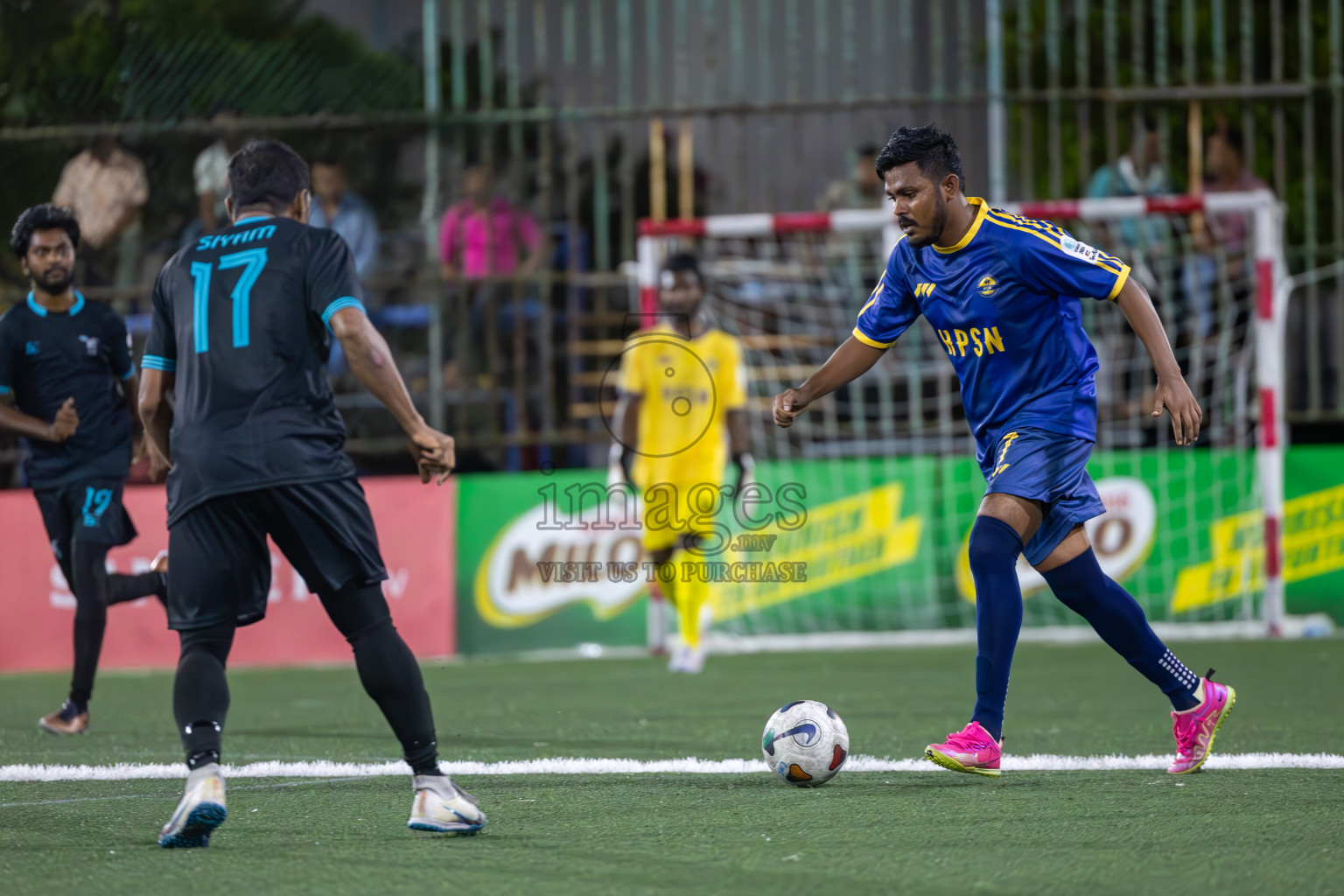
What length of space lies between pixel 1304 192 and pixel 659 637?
5.96 metres

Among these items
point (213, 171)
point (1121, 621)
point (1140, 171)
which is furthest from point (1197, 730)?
point (213, 171)

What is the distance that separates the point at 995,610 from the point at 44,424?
4.43 m

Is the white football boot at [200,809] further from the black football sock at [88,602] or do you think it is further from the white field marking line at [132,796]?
the black football sock at [88,602]

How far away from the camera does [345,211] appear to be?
1232cm

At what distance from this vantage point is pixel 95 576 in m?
7.10

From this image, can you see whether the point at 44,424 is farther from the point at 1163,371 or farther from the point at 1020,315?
the point at 1163,371

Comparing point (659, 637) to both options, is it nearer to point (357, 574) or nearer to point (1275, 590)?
point (1275, 590)

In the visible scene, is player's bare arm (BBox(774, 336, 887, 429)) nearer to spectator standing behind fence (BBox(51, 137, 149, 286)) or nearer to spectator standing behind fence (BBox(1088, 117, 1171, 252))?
spectator standing behind fence (BBox(1088, 117, 1171, 252))

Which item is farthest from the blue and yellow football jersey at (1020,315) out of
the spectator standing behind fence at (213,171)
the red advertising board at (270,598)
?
the spectator standing behind fence at (213,171)

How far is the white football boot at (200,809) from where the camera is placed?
3.82 m

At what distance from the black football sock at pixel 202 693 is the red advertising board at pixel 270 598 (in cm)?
631

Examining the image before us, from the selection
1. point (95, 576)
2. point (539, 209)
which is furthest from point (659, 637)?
point (95, 576)

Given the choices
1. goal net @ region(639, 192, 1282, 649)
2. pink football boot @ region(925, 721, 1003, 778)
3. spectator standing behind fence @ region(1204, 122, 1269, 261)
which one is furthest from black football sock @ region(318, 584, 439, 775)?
spectator standing behind fence @ region(1204, 122, 1269, 261)

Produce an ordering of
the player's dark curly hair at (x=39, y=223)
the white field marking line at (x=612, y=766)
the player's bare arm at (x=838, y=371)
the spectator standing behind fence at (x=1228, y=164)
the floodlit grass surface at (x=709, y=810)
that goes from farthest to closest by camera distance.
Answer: the spectator standing behind fence at (x=1228, y=164)
the player's dark curly hair at (x=39, y=223)
the player's bare arm at (x=838, y=371)
the white field marking line at (x=612, y=766)
the floodlit grass surface at (x=709, y=810)
